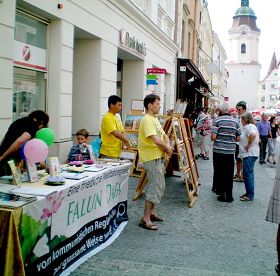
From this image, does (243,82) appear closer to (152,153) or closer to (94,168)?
(152,153)

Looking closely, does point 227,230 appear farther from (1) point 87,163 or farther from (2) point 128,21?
(2) point 128,21

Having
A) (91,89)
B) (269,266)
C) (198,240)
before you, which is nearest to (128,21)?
(91,89)

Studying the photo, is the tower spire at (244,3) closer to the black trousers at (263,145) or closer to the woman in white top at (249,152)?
the black trousers at (263,145)

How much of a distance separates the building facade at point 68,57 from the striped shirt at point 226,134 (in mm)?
3207

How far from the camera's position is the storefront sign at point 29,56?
738 centimetres

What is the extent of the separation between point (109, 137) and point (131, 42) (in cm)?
699

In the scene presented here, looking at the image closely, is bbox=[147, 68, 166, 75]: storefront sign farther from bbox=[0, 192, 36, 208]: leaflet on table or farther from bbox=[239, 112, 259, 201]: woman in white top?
bbox=[0, 192, 36, 208]: leaflet on table

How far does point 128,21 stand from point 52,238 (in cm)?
982

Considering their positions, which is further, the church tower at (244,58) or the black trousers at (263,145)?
the church tower at (244,58)

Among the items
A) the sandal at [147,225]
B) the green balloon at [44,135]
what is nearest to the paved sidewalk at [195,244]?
the sandal at [147,225]

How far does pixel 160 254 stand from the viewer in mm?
4668

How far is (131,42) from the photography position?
12.9 m

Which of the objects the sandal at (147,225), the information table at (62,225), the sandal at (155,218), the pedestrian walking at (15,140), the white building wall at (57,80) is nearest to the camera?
the information table at (62,225)

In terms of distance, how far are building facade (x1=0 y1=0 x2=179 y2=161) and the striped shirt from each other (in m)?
3.21
